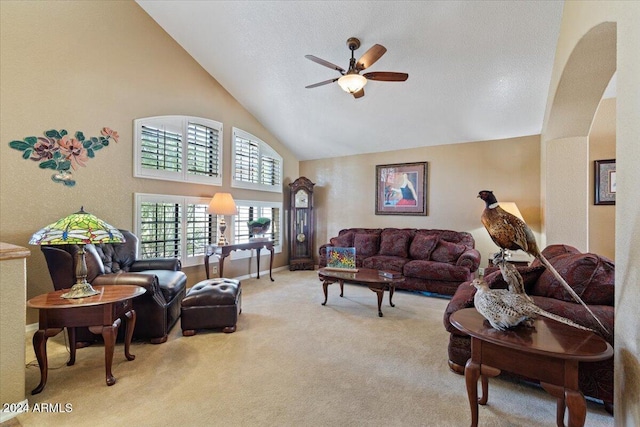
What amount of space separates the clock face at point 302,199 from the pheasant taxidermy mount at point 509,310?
495 centimetres

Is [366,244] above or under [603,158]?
under

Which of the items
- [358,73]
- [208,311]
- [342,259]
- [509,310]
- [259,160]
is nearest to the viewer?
[509,310]

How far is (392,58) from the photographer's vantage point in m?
3.70

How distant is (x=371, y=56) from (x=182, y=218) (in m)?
3.40

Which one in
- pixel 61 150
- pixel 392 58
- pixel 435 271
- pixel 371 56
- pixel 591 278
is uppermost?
pixel 392 58

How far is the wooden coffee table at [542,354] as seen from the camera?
124 cm

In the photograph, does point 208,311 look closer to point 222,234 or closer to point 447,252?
point 222,234

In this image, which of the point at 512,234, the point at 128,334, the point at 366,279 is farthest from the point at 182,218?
the point at 512,234

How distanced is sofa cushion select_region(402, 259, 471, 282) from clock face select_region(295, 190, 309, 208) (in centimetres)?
264

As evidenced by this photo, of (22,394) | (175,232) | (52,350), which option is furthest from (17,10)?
(22,394)

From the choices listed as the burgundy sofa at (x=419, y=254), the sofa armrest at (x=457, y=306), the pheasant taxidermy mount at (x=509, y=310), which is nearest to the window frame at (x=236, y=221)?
the burgundy sofa at (x=419, y=254)

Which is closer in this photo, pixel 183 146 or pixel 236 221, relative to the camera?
pixel 183 146

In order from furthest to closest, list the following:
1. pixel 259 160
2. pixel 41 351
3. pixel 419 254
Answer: pixel 259 160
pixel 419 254
pixel 41 351

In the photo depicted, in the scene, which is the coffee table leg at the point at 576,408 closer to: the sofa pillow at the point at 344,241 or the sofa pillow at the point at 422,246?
the sofa pillow at the point at 422,246
